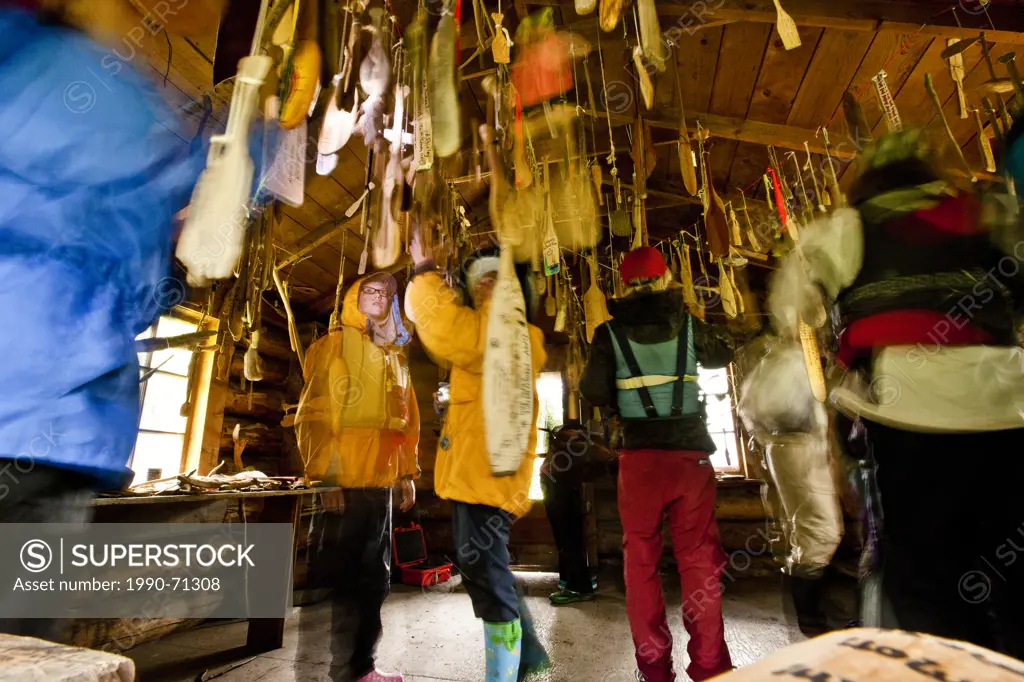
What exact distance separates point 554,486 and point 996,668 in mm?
3908

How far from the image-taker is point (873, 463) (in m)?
1.25

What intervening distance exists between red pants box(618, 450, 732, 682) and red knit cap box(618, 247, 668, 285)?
0.91 meters

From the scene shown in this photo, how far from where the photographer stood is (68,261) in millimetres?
852

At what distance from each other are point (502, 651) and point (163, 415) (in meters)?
3.92

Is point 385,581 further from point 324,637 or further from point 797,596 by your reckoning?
point 797,596

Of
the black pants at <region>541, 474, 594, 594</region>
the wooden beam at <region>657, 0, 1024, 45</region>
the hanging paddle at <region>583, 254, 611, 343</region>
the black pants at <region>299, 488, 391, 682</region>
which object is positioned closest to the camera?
the black pants at <region>299, 488, 391, 682</region>

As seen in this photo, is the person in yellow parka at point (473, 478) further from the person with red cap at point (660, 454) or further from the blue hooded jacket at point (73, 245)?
the blue hooded jacket at point (73, 245)

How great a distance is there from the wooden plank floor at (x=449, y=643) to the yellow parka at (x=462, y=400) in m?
1.36

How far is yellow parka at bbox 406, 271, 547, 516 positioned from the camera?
5.46 feet

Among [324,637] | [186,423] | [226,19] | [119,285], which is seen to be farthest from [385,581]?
[186,423]

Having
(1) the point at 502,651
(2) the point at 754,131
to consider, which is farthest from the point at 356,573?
(2) the point at 754,131

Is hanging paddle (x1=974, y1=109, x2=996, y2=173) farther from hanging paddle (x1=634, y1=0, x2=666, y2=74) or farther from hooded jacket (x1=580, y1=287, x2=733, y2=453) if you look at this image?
hanging paddle (x1=634, y1=0, x2=666, y2=74)

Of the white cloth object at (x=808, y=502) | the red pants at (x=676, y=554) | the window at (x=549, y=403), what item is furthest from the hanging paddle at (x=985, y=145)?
the window at (x=549, y=403)

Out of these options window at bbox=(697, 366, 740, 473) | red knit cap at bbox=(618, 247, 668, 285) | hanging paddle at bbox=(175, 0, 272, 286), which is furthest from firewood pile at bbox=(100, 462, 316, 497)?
window at bbox=(697, 366, 740, 473)
